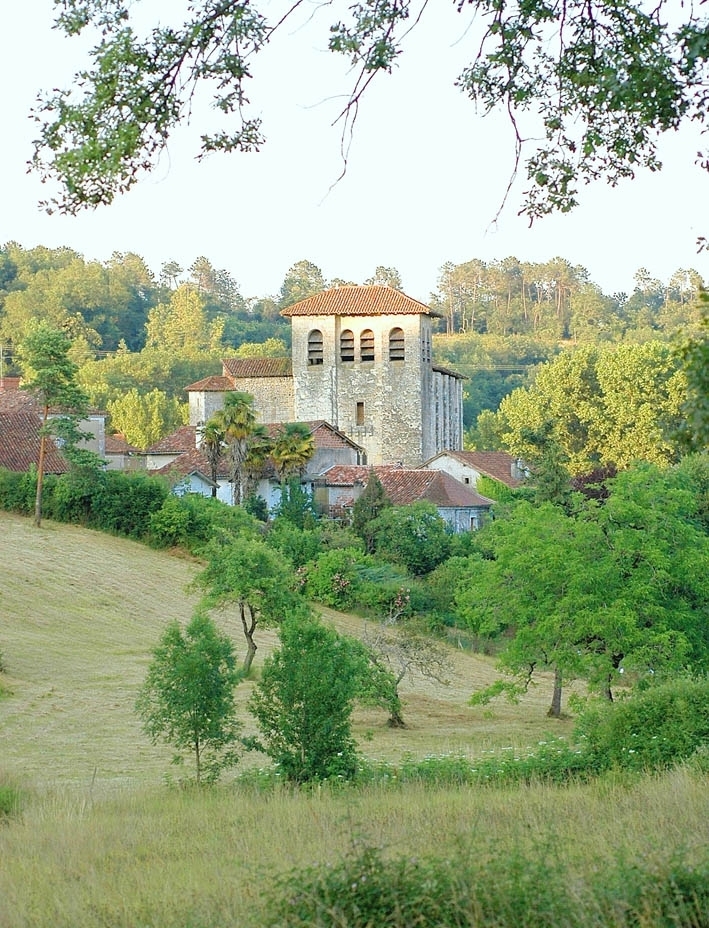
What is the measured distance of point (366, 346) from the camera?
82.9 metres

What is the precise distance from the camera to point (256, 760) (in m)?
22.2

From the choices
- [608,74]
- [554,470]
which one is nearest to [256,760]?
[608,74]

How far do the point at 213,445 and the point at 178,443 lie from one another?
39.7 feet

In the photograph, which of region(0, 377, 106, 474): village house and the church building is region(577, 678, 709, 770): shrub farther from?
the church building

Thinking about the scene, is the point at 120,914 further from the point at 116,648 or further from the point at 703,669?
the point at 116,648

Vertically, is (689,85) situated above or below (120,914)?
above

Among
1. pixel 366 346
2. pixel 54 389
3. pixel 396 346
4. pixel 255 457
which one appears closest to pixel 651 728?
pixel 54 389

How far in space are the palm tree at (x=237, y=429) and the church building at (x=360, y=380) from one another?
21547 millimetres

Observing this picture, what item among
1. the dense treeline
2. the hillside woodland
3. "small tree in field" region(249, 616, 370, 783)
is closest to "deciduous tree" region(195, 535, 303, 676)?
the hillside woodland

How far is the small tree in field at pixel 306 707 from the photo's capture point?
611 inches

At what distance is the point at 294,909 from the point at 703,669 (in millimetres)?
23713

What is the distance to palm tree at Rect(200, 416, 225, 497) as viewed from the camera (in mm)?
60000

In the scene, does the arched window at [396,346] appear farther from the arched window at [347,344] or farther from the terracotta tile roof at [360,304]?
the arched window at [347,344]

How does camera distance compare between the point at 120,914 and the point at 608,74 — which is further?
the point at 608,74
